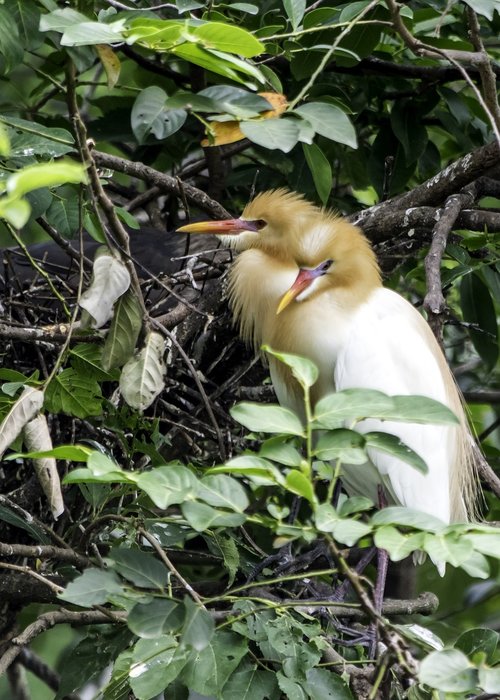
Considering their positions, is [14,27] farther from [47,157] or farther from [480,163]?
[480,163]

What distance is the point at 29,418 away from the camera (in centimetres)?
154

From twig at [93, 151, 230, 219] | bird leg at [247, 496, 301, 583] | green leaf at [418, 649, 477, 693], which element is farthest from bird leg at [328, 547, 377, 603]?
green leaf at [418, 649, 477, 693]

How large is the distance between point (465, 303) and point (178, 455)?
82 centimetres

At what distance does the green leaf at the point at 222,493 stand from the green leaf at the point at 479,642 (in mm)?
584

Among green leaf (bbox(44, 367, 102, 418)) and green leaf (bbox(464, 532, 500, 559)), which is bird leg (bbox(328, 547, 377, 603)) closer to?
green leaf (bbox(44, 367, 102, 418))

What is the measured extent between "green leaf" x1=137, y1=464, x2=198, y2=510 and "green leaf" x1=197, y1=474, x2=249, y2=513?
0.5 inches

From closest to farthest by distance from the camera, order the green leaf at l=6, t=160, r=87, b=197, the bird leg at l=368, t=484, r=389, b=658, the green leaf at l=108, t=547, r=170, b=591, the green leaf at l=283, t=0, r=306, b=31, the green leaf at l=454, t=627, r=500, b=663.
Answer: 1. the green leaf at l=6, t=160, r=87, b=197
2. the green leaf at l=108, t=547, r=170, b=591
3. the green leaf at l=454, t=627, r=500, b=663
4. the green leaf at l=283, t=0, r=306, b=31
5. the bird leg at l=368, t=484, r=389, b=658

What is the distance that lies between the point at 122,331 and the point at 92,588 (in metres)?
0.54

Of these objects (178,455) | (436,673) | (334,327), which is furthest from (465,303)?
(436,673)

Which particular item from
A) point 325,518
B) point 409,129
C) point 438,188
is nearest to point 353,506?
point 325,518

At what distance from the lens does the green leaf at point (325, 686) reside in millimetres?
1478

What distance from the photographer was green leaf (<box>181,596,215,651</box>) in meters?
1.14

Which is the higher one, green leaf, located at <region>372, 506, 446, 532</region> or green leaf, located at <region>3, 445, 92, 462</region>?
green leaf, located at <region>372, 506, 446, 532</region>

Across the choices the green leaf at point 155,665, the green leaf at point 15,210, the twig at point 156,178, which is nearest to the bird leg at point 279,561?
the green leaf at point 155,665
